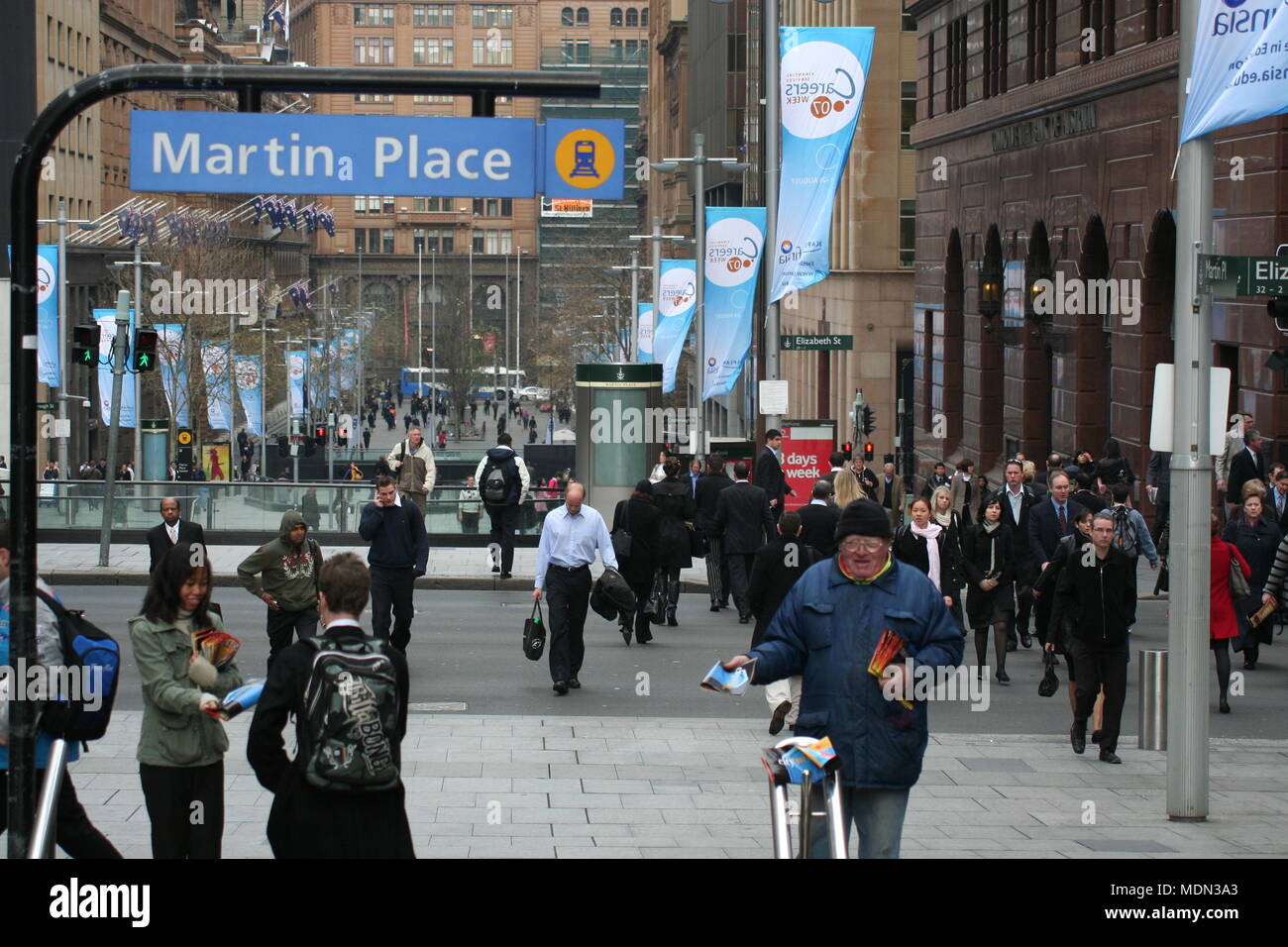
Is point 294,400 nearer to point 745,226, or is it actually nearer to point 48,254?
point 48,254

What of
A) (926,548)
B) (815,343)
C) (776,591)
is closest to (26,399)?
(776,591)

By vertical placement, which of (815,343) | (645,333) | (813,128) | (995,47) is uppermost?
(995,47)

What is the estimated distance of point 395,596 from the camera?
16.6m

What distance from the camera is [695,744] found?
1380 cm

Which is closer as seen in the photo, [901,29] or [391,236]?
[901,29]

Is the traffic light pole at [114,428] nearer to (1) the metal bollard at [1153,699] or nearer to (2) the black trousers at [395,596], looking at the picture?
(2) the black trousers at [395,596]

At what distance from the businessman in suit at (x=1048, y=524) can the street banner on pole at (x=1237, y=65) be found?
691 cm

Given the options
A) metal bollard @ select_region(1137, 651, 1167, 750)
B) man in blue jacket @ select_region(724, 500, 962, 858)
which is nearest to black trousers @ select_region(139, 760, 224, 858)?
man in blue jacket @ select_region(724, 500, 962, 858)

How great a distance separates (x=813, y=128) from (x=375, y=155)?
16059 mm

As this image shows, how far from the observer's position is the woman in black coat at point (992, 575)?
16781mm

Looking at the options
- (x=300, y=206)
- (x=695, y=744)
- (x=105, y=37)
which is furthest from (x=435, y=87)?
(x=300, y=206)

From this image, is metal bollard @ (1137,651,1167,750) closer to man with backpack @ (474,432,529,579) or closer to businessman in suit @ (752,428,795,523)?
businessman in suit @ (752,428,795,523)

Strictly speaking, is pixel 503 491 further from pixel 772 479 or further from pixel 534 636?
pixel 534 636
